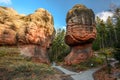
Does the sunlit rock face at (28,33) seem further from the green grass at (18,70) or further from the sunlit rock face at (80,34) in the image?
the sunlit rock face at (80,34)

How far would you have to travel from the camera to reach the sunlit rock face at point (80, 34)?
105 ft

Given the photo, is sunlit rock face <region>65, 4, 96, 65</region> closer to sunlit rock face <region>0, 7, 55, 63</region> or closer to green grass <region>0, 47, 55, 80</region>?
sunlit rock face <region>0, 7, 55, 63</region>

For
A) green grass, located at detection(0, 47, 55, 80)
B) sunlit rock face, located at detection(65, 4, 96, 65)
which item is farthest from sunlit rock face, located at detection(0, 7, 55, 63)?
sunlit rock face, located at detection(65, 4, 96, 65)

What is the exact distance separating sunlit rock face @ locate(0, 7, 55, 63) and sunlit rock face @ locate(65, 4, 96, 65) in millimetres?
3692

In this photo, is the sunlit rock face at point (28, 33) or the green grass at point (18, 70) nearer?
the green grass at point (18, 70)

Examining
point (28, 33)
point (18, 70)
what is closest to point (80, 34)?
point (28, 33)

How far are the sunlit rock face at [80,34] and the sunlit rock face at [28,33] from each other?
12.1ft

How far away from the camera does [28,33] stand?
3064 cm

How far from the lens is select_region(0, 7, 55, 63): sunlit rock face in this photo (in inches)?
1197

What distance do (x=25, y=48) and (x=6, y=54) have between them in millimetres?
3096

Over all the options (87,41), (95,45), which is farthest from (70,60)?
(95,45)

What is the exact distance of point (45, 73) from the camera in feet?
73.9

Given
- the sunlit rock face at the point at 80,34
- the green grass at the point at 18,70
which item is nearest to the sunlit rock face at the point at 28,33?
the green grass at the point at 18,70

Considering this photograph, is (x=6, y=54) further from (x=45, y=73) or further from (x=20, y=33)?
(x=45, y=73)
